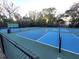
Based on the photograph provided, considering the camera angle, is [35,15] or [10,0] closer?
[10,0]

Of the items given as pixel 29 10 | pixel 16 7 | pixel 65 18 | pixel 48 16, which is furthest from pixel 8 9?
pixel 65 18

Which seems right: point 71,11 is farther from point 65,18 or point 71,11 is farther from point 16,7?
point 16,7

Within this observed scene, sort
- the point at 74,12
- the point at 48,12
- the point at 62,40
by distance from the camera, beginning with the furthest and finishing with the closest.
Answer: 1. the point at 48,12
2. the point at 74,12
3. the point at 62,40

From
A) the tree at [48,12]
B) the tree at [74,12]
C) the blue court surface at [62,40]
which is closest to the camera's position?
the blue court surface at [62,40]

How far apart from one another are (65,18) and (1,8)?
61.6 ft

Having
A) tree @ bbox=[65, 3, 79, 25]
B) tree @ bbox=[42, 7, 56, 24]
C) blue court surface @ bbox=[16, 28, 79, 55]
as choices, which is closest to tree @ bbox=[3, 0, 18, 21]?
tree @ bbox=[42, 7, 56, 24]

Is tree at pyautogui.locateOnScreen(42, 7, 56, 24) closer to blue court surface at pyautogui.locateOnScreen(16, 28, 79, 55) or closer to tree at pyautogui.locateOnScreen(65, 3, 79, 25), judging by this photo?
tree at pyautogui.locateOnScreen(65, 3, 79, 25)

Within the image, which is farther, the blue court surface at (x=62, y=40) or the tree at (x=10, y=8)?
the tree at (x=10, y=8)

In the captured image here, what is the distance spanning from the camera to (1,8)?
46.2 m

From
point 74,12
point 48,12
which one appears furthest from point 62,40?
point 48,12

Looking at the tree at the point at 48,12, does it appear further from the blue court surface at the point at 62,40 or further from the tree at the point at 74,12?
the blue court surface at the point at 62,40

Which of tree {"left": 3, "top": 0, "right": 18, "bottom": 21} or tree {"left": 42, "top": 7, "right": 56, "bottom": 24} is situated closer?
tree {"left": 3, "top": 0, "right": 18, "bottom": 21}

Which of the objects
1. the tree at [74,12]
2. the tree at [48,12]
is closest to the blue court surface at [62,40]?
the tree at [74,12]

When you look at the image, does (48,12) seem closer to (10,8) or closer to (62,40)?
(10,8)
